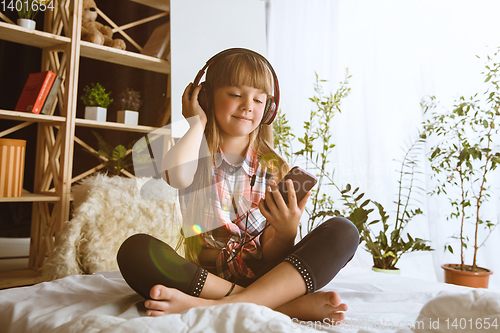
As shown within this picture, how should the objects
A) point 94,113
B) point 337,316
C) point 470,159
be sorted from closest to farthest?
1. point 337,316
2. point 470,159
3. point 94,113

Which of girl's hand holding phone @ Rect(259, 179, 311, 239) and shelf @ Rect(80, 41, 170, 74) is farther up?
shelf @ Rect(80, 41, 170, 74)

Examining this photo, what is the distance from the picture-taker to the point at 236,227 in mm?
892

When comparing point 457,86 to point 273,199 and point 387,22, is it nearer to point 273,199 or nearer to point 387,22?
point 387,22

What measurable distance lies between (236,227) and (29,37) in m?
1.39

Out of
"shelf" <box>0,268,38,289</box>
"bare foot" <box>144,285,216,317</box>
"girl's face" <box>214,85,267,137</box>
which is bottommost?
"shelf" <box>0,268,38,289</box>

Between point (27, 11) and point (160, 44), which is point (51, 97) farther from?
point (160, 44)

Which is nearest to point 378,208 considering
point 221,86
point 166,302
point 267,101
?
point 267,101

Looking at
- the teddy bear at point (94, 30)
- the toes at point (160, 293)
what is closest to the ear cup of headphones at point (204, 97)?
the toes at point (160, 293)

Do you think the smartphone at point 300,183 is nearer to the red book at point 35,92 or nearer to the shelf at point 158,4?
the red book at point 35,92

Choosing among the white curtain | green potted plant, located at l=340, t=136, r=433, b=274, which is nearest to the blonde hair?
green potted plant, located at l=340, t=136, r=433, b=274

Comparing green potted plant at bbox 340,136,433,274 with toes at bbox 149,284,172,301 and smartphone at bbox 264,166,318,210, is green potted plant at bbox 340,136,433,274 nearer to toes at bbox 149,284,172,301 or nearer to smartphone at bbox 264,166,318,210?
smartphone at bbox 264,166,318,210

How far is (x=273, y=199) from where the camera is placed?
83cm

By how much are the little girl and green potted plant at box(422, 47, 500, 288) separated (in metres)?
0.93

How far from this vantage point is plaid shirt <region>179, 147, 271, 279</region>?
875 mm
